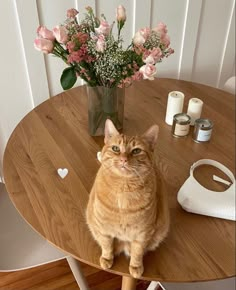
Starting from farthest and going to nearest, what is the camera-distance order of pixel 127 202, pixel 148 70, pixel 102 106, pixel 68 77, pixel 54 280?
pixel 54 280 → pixel 102 106 → pixel 68 77 → pixel 148 70 → pixel 127 202

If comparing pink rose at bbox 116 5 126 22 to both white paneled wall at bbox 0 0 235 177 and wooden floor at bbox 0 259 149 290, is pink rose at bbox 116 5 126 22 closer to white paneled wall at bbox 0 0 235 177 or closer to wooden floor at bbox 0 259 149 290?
white paneled wall at bbox 0 0 235 177

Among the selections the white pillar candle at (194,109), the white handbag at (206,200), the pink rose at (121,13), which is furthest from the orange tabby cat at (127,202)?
the white pillar candle at (194,109)

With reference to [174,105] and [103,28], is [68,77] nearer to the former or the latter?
[103,28]

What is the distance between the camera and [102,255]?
768 mm

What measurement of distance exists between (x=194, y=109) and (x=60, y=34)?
23.2 inches

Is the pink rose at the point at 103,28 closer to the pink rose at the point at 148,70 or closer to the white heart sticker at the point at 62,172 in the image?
the pink rose at the point at 148,70

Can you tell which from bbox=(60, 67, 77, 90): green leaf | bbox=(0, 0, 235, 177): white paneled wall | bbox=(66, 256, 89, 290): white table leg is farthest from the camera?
bbox=(0, 0, 235, 177): white paneled wall

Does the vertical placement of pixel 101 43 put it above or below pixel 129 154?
above

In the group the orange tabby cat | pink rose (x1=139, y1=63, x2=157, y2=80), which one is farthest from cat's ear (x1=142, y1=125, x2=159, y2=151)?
pink rose (x1=139, y1=63, x2=157, y2=80)

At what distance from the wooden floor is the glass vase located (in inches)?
29.8

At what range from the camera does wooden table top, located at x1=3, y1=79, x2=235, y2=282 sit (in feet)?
2.53

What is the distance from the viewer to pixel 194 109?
118 cm

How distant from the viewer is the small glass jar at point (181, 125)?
3.67 ft

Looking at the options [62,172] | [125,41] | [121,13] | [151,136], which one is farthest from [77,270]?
[125,41]
